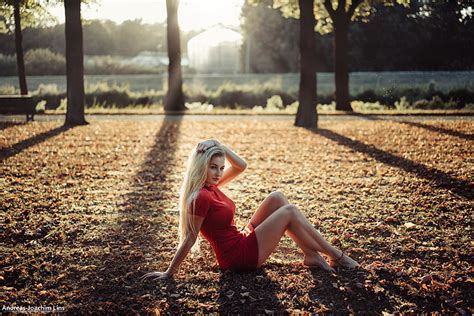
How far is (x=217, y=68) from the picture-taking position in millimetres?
46500

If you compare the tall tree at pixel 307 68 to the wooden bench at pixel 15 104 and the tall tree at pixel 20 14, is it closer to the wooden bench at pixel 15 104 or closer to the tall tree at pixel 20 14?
the tall tree at pixel 20 14

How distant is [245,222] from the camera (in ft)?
21.6

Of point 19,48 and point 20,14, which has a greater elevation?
point 20,14

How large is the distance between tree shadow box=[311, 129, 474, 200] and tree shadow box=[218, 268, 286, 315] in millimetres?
4131

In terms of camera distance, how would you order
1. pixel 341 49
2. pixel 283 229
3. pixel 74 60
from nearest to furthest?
1. pixel 283 229
2. pixel 74 60
3. pixel 341 49

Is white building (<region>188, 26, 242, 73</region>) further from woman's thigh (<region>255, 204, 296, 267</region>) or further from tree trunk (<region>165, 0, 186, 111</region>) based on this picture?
woman's thigh (<region>255, 204, 296, 267</region>)

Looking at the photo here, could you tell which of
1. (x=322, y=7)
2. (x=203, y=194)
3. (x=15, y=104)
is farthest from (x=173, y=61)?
(x=203, y=194)

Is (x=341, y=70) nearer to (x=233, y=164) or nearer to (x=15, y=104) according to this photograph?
(x=15, y=104)

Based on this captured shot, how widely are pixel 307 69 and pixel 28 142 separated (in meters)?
8.28

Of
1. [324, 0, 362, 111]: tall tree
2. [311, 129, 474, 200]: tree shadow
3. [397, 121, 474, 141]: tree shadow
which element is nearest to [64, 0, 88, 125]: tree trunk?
[311, 129, 474, 200]: tree shadow

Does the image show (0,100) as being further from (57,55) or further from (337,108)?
(57,55)

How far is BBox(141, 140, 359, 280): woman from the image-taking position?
14.9 feet

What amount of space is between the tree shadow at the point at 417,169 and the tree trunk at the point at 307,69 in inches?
96.3

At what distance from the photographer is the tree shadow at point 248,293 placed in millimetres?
4164
